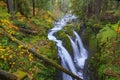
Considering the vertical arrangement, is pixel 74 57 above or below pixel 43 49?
below

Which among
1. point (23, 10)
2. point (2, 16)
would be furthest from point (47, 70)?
point (23, 10)

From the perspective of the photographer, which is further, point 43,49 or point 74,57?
point 74,57

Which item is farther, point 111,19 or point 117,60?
point 111,19

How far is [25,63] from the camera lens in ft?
27.7

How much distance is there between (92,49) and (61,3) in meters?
41.2

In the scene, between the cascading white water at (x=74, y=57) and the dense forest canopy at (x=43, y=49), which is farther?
the cascading white water at (x=74, y=57)

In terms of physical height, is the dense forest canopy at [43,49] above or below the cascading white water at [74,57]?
above

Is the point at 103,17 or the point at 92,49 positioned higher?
the point at 103,17

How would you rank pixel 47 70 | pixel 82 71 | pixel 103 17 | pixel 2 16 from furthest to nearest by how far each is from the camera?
pixel 103 17
pixel 82 71
pixel 2 16
pixel 47 70

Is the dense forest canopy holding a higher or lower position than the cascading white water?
higher

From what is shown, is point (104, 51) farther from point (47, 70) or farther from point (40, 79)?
point (40, 79)

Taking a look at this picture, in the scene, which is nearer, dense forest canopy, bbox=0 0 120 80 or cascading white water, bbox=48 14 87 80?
dense forest canopy, bbox=0 0 120 80

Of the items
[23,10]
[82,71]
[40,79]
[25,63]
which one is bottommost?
[82,71]

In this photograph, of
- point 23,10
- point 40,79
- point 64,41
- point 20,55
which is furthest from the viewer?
point 23,10
